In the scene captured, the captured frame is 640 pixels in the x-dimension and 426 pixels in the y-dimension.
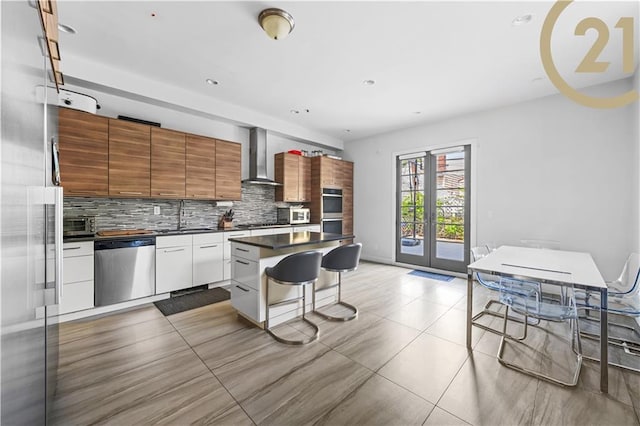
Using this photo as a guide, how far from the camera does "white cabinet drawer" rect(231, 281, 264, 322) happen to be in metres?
2.60

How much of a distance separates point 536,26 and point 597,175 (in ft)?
7.99

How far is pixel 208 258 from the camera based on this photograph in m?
3.85

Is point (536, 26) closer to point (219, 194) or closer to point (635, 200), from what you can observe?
point (635, 200)

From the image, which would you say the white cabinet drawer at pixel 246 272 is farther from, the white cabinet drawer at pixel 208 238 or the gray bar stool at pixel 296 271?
the white cabinet drawer at pixel 208 238

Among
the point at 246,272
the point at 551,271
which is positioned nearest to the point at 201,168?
the point at 246,272

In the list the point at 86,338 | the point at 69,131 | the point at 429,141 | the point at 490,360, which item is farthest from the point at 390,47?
the point at 86,338

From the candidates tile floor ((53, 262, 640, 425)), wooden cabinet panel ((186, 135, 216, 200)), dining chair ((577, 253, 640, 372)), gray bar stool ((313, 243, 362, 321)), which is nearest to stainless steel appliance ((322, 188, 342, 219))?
wooden cabinet panel ((186, 135, 216, 200))

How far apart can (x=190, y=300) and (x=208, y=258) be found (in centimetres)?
65

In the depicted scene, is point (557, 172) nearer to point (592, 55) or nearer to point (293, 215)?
point (592, 55)

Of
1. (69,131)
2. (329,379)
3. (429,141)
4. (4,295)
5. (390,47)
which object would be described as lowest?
(329,379)

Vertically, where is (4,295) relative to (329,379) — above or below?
above

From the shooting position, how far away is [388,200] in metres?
5.82

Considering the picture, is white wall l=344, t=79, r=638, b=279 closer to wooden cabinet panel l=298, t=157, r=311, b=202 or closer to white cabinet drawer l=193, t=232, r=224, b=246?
wooden cabinet panel l=298, t=157, r=311, b=202

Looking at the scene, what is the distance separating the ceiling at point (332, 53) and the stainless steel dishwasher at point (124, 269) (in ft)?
6.47
